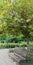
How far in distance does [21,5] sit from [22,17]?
2.23 feet

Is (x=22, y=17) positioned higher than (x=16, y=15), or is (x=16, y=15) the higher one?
(x=16, y=15)

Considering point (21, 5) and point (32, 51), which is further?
point (32, 51)

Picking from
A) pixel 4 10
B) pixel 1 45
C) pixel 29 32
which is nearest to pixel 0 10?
pixel 4 10

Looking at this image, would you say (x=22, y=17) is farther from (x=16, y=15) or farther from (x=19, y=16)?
(x=16, y=15)

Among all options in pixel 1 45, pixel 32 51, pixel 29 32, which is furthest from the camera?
pixel 1 45

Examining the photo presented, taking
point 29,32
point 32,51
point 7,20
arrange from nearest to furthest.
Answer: point 7,20 < point 29,32 < point 32,51

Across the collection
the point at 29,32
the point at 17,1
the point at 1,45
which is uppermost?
the point at 17,1

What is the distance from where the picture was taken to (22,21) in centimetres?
1347

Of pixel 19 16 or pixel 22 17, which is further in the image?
pixel 22 17

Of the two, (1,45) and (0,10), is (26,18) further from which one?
(1,45)

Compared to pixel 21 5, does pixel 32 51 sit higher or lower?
lower

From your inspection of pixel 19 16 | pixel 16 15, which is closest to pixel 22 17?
pixel 19 16

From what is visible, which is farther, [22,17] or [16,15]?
[22,17]

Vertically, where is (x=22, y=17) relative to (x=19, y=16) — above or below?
below
